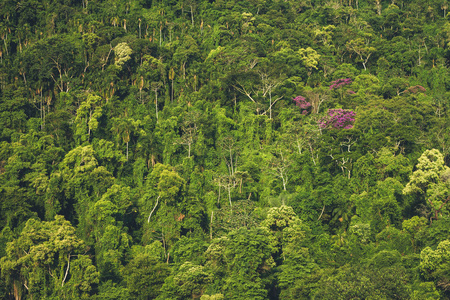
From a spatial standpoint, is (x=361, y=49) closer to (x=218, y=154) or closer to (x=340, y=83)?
(x=340, y=83)

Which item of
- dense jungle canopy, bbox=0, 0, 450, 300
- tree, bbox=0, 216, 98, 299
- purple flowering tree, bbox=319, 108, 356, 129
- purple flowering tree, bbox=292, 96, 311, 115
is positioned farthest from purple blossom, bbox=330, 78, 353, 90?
tree, bbox=0, 216, 98, 299

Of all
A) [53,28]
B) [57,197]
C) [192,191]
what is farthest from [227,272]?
[53,28]

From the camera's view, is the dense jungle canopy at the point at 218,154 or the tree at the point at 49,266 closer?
the dense jungle canopy at the point at 218,154

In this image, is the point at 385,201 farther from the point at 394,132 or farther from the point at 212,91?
the point at 212,91

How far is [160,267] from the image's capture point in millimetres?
37906

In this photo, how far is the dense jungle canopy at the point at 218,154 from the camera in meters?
37.1

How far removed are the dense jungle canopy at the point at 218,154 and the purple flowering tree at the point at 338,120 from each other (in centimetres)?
15

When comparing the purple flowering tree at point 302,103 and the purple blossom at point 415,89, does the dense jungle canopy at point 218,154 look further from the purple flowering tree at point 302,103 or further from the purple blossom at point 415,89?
the purple blossom at point 415,89

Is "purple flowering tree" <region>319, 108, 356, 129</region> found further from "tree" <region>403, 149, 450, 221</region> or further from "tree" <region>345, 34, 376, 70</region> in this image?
"tree" <region>345, 34, 376, 70</region>

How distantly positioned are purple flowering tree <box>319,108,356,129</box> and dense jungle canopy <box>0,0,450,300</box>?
0.49 ft

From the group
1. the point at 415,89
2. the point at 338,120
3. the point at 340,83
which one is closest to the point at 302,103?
the point at 338,120

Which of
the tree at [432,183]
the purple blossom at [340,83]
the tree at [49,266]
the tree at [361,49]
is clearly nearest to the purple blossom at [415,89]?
the purple blossom at [340,83]

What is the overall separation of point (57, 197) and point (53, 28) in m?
35.5

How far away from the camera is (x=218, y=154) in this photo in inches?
2111
